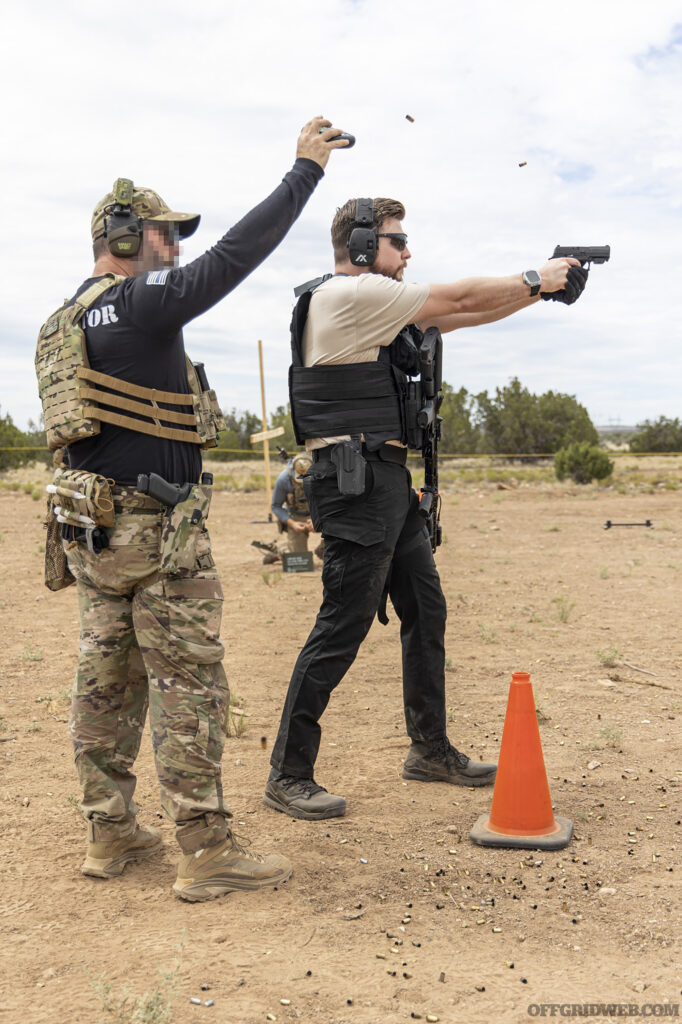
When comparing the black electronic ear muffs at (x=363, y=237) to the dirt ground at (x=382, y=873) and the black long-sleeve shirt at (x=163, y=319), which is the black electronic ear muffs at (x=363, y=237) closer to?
the black long-sleeve shirt at (x=163, y=319)

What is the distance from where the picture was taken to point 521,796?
368cm

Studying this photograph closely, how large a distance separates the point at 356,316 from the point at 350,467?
62cm

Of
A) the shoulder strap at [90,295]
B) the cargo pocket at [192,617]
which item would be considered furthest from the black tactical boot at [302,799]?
the shoulder strap at [90,295]

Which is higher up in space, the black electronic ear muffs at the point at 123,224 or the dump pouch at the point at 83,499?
the black electronic ear muffs at the point at 123,224

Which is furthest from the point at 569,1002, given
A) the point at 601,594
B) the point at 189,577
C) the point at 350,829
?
the point at 601,594

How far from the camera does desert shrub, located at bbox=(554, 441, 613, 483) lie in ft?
90.5

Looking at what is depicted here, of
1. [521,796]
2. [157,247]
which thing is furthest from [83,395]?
[521,796]

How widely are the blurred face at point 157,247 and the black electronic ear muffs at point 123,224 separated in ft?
0.08

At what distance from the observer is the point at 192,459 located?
3336 millimetres

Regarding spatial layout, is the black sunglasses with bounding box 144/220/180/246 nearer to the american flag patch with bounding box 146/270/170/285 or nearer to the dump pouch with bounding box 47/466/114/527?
the american flag patch with bounding box 146/270/170/285

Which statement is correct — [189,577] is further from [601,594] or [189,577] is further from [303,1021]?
[601,594]

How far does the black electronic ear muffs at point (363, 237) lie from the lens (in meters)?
3.90

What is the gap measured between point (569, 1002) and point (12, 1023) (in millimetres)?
1520

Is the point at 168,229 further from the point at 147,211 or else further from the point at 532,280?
the point at 532,280
